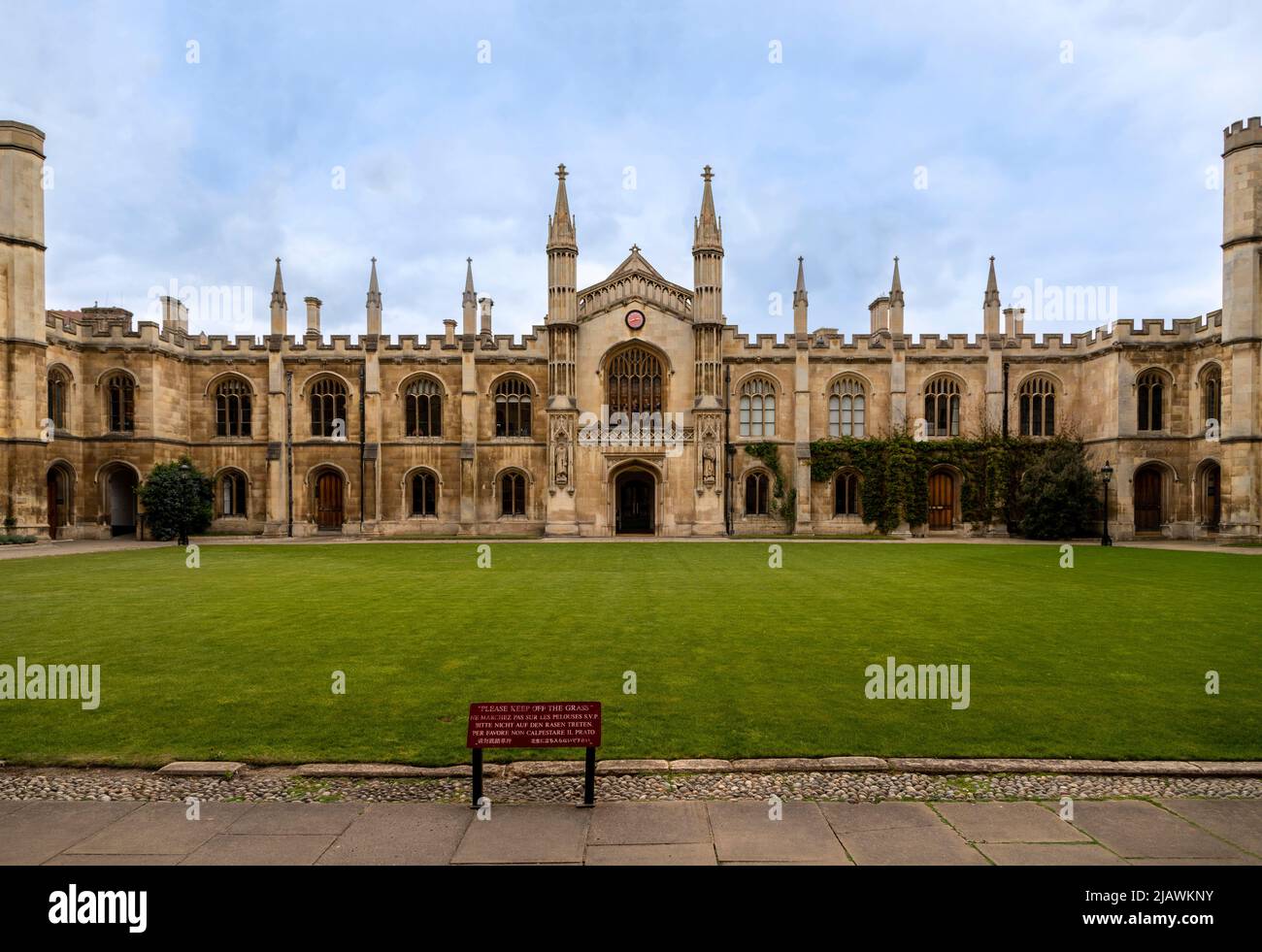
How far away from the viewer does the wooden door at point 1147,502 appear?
34688 mm

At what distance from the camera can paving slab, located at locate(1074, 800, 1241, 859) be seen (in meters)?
4.79

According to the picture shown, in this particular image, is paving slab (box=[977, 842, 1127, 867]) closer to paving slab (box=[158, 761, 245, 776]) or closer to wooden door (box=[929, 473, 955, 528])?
paving slab (box=[158, 761, 245, 776])

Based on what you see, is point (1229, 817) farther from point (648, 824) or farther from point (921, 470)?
point (921, 470)

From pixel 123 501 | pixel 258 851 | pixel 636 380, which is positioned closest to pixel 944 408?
pixel 636 380

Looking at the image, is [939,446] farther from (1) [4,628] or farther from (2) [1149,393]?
(1) [4,628]

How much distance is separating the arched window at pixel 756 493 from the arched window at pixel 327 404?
21.1 meters

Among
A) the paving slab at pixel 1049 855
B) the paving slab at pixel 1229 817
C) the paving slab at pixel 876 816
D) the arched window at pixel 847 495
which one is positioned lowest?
the paving slab at pixel 1229 817

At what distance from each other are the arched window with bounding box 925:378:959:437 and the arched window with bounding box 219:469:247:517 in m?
35.5

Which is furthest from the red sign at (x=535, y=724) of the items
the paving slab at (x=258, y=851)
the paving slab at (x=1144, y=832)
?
the paving slab at (x=1144, y=832)

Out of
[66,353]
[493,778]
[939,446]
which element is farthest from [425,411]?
[493,778]

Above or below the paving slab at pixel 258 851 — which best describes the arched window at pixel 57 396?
above

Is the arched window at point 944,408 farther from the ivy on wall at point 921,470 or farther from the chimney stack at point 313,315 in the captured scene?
the chimney stack at point 313,315

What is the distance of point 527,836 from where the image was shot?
502 cm

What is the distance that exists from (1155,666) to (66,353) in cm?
4145
